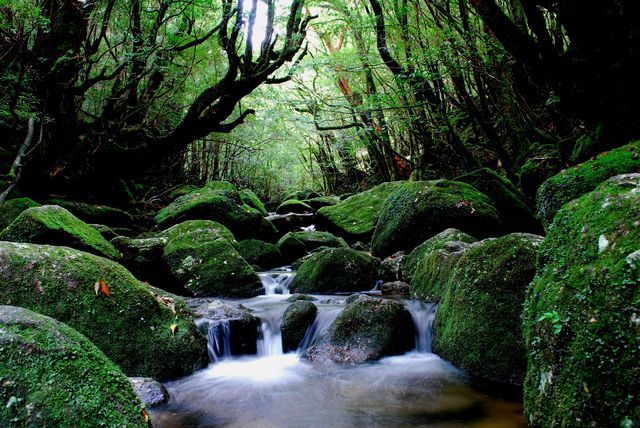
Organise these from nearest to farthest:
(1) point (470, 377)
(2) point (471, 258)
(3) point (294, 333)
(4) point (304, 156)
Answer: (1) point (470, 377) < (2) point (471, 258) < (3) point (294, 333) < (4) point (304, 156)

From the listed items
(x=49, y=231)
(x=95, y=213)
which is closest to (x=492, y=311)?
(x=49, y=231)

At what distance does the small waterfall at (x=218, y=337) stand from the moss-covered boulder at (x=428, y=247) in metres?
3.21

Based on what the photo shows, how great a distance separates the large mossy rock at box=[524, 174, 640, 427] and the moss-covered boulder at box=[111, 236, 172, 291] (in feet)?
19.4

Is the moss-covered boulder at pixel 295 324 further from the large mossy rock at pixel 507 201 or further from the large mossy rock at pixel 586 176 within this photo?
the large mossy rock at pixel 507 201

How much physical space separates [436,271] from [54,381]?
184 inches

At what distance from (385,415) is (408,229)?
5109 mm

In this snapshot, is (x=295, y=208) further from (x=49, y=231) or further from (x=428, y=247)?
(x=49, y=231)

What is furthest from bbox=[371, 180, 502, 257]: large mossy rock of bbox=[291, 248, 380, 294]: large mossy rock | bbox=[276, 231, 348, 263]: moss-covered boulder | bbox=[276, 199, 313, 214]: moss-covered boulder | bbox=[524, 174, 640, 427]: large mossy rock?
bbox=[276, 199, 313, 214]: moss-covered boulder

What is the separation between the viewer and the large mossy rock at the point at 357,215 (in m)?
11.3

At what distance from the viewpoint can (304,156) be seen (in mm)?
30781

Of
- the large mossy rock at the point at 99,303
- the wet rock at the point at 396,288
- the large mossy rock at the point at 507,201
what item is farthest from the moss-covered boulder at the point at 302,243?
the large mossy rock at the point at 99,303

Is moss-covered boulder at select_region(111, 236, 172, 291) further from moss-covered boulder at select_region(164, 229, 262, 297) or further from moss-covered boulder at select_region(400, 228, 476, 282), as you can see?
moss-covered boulder at select_region(400, 228, 476, 282)

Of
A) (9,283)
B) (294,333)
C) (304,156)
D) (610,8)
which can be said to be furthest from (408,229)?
(304,156)

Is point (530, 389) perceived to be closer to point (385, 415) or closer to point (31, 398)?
point (385, 415)
